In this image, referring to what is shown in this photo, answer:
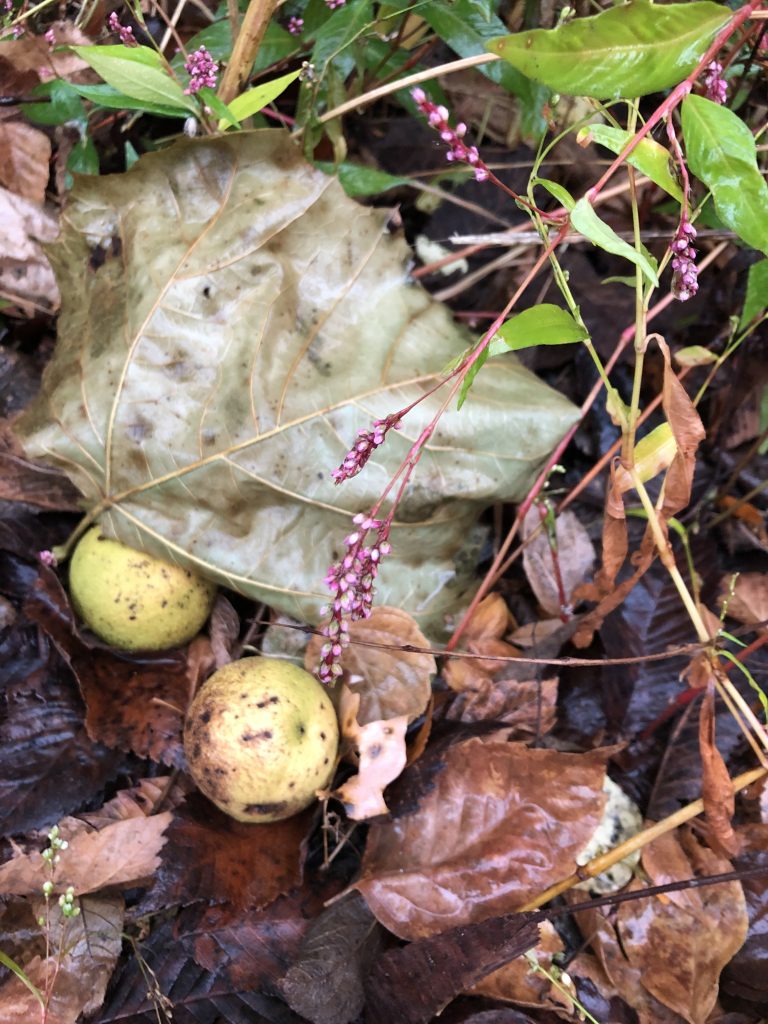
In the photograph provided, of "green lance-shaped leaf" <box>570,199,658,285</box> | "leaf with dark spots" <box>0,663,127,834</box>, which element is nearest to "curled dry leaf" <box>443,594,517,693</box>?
"leaf with dark spots" <box>0,663,127,834</box>

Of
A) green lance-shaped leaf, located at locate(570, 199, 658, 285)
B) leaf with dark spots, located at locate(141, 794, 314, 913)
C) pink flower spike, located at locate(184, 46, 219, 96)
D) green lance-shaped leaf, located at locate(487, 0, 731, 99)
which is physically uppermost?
green lance-shaped leaf, located at locate(487, 0, 731, 99)

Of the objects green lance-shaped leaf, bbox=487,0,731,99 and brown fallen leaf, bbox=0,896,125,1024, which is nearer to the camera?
green lance-shaped leaf, bbox=487,0,731,99

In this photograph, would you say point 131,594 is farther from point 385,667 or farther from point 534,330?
point 534,330

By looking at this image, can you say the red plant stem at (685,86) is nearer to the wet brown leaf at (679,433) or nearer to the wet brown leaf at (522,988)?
the wet brown leaf at (679,433)

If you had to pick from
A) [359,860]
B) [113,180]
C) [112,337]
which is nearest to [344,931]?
[359,860]

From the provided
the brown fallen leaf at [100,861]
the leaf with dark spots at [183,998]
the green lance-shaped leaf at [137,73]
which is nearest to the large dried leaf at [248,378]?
the green lance-shaped leaf at [137,73]

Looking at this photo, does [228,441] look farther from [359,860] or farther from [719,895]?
[719,895]

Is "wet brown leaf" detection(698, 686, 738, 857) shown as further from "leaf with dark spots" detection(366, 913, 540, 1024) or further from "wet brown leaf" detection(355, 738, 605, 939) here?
"leaf with dark spots" detection(366, 913, 540, 1024)

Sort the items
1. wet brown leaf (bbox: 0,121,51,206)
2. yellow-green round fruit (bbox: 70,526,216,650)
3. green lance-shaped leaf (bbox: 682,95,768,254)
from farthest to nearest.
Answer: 1. wet brown leaf (bbox: 0,121,51,206)
2. yellow-green round fruit (bbox: 70,526,216,650)
3. green lance-shaped leaf (bbox: 682,95,768,254)
